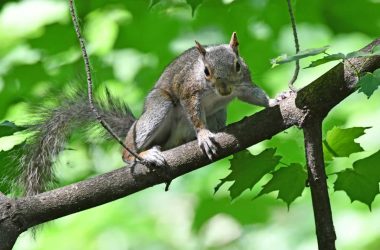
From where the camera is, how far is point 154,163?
2.12 metres

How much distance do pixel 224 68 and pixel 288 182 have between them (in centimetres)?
90

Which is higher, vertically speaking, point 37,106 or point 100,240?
point 37,106

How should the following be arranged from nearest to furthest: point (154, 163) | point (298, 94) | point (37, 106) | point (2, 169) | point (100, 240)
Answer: point (298, 94) < point (154, 163) < point (2, 169) < point (37, 106) < point (100, 240)

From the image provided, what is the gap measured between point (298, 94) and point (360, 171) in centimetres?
31

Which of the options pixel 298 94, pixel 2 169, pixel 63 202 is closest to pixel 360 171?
pixel 298 94

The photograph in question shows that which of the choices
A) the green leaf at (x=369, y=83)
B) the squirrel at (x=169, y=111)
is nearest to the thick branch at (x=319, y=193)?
the green leaf at (x=369, y=83)

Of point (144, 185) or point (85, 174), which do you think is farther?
point (85, 174)

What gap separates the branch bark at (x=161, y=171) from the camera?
193 centimetres

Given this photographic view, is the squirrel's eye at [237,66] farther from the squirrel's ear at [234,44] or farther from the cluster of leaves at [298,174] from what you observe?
the cluster of leaves at [298,174]

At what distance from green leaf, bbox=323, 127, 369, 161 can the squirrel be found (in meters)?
0.64

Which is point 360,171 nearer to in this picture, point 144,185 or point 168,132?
point 144,185

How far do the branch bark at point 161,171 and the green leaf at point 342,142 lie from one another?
0.24 feet

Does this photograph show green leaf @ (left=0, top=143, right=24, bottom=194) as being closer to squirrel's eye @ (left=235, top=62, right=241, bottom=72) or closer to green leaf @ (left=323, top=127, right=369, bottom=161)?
squirrel's eye @ (left=235, top=62, right=241, bottom=72)

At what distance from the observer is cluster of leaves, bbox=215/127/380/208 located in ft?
6.04
